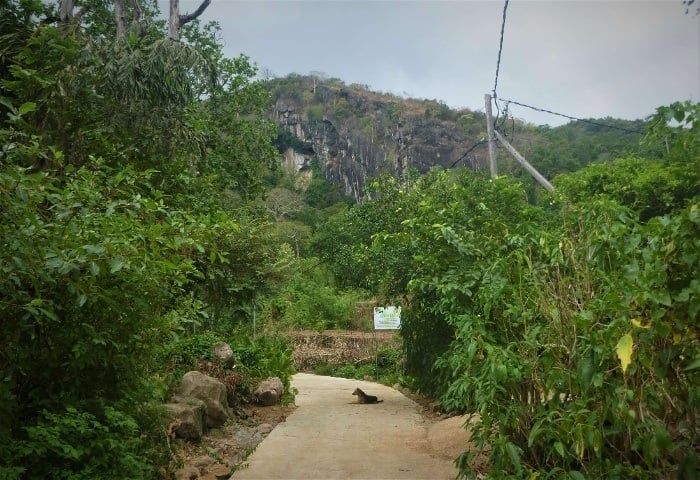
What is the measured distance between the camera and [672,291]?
2781 mm

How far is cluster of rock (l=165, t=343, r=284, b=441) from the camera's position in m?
6.85

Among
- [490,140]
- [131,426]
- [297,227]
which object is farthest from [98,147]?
[297,227]

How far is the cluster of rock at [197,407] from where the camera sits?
22.5 feet

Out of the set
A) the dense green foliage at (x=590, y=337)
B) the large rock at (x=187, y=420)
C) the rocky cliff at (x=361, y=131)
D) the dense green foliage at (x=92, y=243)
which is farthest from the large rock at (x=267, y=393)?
the rocky cliff at (x=361, y=131)

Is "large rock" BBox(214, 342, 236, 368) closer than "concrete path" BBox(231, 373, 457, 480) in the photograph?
No

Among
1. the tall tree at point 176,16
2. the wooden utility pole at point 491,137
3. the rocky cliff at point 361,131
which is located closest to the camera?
the tall tree at point 176,16

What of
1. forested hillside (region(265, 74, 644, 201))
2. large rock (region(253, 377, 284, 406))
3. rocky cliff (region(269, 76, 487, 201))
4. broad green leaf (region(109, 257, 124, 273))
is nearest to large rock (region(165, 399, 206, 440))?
large rock (region(253, 377, 284, 406))

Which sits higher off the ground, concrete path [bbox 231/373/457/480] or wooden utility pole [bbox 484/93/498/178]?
wooden utility pole [bbox 484/93/498/178]

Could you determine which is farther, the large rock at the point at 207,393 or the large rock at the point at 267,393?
the large rock at the point at 267,393

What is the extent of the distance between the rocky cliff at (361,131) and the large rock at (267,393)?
56.6 metres

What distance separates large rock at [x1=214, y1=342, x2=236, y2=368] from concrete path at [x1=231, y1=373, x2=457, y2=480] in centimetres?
134

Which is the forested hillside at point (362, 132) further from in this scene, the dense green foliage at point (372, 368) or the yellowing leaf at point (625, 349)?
the yellowing leaf at point (625, 349)

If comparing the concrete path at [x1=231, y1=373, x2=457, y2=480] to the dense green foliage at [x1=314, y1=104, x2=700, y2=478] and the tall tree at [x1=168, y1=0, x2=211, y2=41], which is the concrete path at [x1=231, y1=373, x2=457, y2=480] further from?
the tall tree at [x1=168, y1=0, x2=211, y2=41]

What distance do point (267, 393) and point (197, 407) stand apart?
10.5 ft
